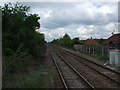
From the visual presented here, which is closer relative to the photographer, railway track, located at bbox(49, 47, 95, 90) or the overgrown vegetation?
railway track, located at bbox(49, 47, 95, 90)

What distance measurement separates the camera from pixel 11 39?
42.5 ft

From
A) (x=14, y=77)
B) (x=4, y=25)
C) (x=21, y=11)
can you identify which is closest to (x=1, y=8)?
(x=4, y=25)

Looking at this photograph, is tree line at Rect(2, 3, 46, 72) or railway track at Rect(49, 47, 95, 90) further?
tree line at Rect(2, 3, 46, 72)

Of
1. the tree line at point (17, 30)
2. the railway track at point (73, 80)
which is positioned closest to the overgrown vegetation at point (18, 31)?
the tree line at point (17, 30)

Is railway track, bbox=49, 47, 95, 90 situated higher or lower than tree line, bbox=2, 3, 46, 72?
lower

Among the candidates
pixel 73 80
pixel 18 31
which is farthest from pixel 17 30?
pixel 73 80

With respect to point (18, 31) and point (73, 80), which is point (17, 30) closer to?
point (18, 31)

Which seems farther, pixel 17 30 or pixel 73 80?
pixel 17 30

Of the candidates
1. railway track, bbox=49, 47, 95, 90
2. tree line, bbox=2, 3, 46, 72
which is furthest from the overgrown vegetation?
railway track, bbox=49, 47, 95, 90

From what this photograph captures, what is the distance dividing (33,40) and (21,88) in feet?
25.2

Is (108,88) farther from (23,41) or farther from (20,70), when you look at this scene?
(23,41)

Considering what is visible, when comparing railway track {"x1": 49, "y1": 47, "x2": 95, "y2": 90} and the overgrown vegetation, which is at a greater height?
the overgrown vegetation

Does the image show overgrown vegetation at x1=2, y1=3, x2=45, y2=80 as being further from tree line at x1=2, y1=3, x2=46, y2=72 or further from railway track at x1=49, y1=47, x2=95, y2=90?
railway track at x1=49, y1=47, x2=95, y2=90

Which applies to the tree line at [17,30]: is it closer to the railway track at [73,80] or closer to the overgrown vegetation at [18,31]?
the overgrown vegetation at [18,31]
